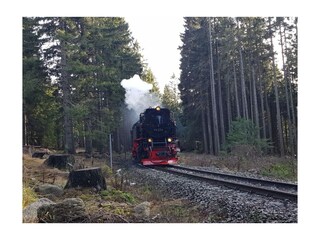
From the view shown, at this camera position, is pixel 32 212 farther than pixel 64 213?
Yes

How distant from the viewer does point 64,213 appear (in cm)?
570

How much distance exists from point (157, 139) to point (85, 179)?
282 inches

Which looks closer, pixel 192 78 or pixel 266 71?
pixel 266 71

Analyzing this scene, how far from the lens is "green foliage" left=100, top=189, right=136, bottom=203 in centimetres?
727

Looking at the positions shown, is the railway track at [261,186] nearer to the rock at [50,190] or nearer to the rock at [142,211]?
the rock at [142,211]

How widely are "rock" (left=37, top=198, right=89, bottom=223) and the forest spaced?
133 inches

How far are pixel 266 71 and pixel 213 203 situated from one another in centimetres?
1248

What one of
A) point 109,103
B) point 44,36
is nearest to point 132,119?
point 109,103

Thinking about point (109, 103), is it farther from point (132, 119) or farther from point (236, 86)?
point (236, 86)

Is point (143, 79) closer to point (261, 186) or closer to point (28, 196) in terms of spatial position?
point (261, 186)

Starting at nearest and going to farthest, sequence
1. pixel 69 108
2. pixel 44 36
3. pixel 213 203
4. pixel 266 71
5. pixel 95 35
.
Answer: pixel 213 203
pixel 44 36
pixel 69 108
pixel 95 35
pixel 266 71

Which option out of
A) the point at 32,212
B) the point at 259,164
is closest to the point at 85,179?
the point at 32,212

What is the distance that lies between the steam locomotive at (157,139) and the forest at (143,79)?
1.24m
